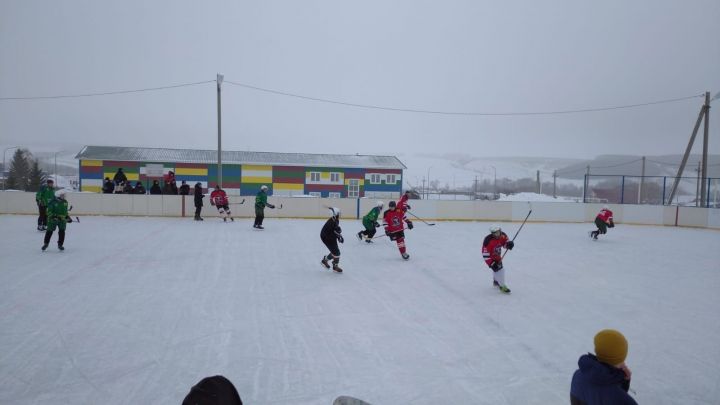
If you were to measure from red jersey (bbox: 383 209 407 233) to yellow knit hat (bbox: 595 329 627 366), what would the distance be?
8421mm

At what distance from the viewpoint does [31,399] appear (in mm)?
3838

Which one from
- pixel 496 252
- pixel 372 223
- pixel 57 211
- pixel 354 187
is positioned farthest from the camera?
pixel 354 187

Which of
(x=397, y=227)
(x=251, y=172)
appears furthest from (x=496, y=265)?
(x=251, y=172)

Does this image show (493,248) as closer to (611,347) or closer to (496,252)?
(496,252)

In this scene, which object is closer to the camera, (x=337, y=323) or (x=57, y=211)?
(x=337, y=323)

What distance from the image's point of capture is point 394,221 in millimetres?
10938

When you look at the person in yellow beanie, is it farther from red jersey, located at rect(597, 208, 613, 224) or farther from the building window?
the building window

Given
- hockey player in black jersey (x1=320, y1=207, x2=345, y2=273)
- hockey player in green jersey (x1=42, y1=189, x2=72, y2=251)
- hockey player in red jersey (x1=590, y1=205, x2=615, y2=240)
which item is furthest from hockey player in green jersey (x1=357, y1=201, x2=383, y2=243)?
hockey player in green jersey (x1=42, y1=189, x2=72, y2=251)

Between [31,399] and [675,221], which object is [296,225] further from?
[675,221]

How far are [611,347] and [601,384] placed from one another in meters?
0.19

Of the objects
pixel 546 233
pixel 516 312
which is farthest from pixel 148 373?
pixel 546 233

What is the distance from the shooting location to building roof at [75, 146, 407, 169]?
36438 millimetres

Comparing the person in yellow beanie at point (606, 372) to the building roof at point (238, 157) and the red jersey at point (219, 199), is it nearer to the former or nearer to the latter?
the red jersey at point (219, 199)

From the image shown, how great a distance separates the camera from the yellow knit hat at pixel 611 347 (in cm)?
238
